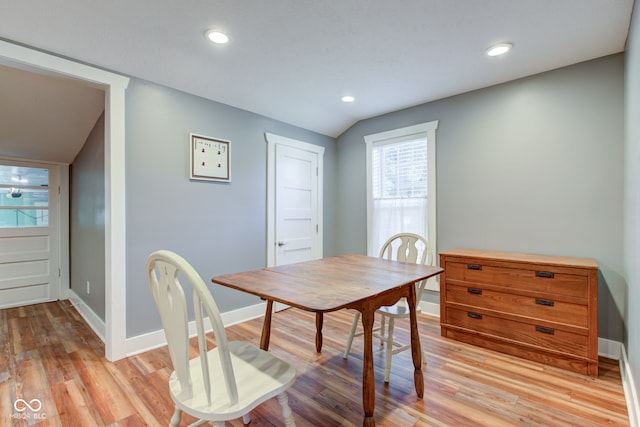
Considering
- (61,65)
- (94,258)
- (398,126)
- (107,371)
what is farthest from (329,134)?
(107,371)

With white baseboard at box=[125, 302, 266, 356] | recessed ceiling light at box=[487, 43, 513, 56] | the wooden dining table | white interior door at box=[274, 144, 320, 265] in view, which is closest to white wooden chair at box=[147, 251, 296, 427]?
the wooden dining table

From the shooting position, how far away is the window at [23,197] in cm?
357

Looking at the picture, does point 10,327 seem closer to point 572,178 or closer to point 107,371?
point 107,371

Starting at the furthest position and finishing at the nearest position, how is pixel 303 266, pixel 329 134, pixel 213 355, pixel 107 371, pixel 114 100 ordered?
pixel 329 134 → pixel 114 100 → pixel 107 371 → pixel 303 266 → pixel 213 355

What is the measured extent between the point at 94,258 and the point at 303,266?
255 centimetres

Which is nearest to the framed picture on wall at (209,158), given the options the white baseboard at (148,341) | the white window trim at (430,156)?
the white baseboard at (148,341)

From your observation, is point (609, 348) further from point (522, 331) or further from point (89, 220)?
point (89, 220)

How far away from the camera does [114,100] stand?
7.72 ft

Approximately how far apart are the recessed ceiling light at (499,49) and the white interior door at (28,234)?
16.6 feet

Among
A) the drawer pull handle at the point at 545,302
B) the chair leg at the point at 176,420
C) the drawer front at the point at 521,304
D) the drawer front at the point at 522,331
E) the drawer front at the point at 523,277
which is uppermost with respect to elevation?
the drawer front at the point at 523,277

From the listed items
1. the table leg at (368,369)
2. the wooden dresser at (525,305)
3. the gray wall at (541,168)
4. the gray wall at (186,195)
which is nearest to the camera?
the table leg at (368,369)

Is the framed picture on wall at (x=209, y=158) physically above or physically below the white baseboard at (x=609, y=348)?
above

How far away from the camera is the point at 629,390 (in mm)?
1786

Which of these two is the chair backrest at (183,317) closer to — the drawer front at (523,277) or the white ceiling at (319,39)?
the white ceiling at (319,39)
